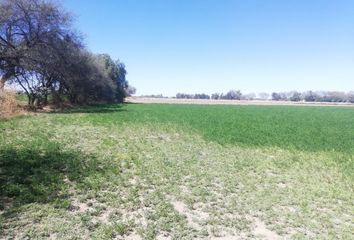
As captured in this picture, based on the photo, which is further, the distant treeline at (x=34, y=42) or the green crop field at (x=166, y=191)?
the distant treeline at (x=34, y=42)

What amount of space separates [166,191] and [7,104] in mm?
18787

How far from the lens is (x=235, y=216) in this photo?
6.55 meters

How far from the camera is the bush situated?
21.0 metres

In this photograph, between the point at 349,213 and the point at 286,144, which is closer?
the point at 349,213

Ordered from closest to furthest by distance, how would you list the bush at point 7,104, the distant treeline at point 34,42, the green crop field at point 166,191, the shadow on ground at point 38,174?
1. the green crop field at point 166,191
2. the shadow on ground at point 38,174
3. the bush at point 7,104
4. the distant treeline at point 34,42

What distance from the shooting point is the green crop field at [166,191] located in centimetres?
570

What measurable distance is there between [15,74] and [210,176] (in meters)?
28.2

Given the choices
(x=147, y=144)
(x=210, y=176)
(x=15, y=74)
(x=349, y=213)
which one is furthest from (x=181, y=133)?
(x=15, y=74)

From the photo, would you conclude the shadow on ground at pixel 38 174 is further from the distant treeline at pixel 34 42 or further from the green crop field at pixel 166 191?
the distant treeline at pixel 34 42

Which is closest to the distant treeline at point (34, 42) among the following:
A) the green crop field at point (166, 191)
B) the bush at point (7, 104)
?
the bush at point (7, 104)

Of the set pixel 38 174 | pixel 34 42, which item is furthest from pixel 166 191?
pixel 34 42

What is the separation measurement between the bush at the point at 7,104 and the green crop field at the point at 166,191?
8059 millimetres

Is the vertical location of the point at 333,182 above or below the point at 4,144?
below

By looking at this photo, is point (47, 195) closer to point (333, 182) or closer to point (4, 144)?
point (4, 144)
